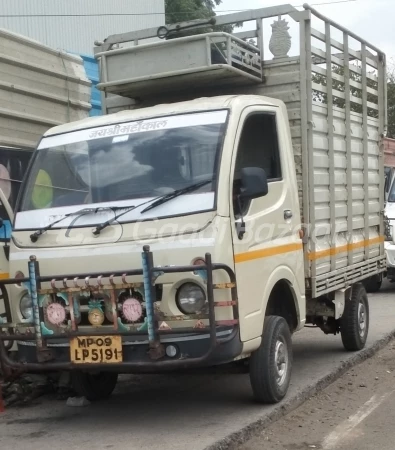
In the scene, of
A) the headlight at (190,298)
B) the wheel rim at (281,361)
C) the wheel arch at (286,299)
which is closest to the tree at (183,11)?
the wheel arch at (286,299)

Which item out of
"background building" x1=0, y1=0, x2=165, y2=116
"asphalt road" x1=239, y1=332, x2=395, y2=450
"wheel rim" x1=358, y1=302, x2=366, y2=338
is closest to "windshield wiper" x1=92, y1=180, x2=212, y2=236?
"asphalt road" x1=239, y1=332, x2=395, y2=450

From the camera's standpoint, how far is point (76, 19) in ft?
69.2

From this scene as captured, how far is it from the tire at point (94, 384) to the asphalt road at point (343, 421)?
147cm

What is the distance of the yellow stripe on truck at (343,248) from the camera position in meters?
6.39

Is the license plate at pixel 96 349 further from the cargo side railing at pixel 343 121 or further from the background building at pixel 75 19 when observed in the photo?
the background building at pixel 75 19

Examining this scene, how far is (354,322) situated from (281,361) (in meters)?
2.11

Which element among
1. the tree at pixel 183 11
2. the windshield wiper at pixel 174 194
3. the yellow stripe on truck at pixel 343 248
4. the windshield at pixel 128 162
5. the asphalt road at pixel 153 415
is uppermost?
the tree at pixel 183 11

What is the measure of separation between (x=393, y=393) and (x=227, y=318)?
2298 millimetres

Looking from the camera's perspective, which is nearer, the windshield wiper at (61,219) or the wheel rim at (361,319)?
the windshield wiper at (61,219)

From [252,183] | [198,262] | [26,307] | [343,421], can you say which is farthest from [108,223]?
[343,421]

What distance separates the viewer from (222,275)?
4.81 m

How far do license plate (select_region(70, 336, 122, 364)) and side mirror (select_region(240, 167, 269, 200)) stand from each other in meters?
1.31

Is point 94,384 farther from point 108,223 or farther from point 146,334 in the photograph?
point 108,223

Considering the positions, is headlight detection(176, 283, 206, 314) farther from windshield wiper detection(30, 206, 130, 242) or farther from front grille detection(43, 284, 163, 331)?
windshield wiper detection(30, 206, 130, 242)
